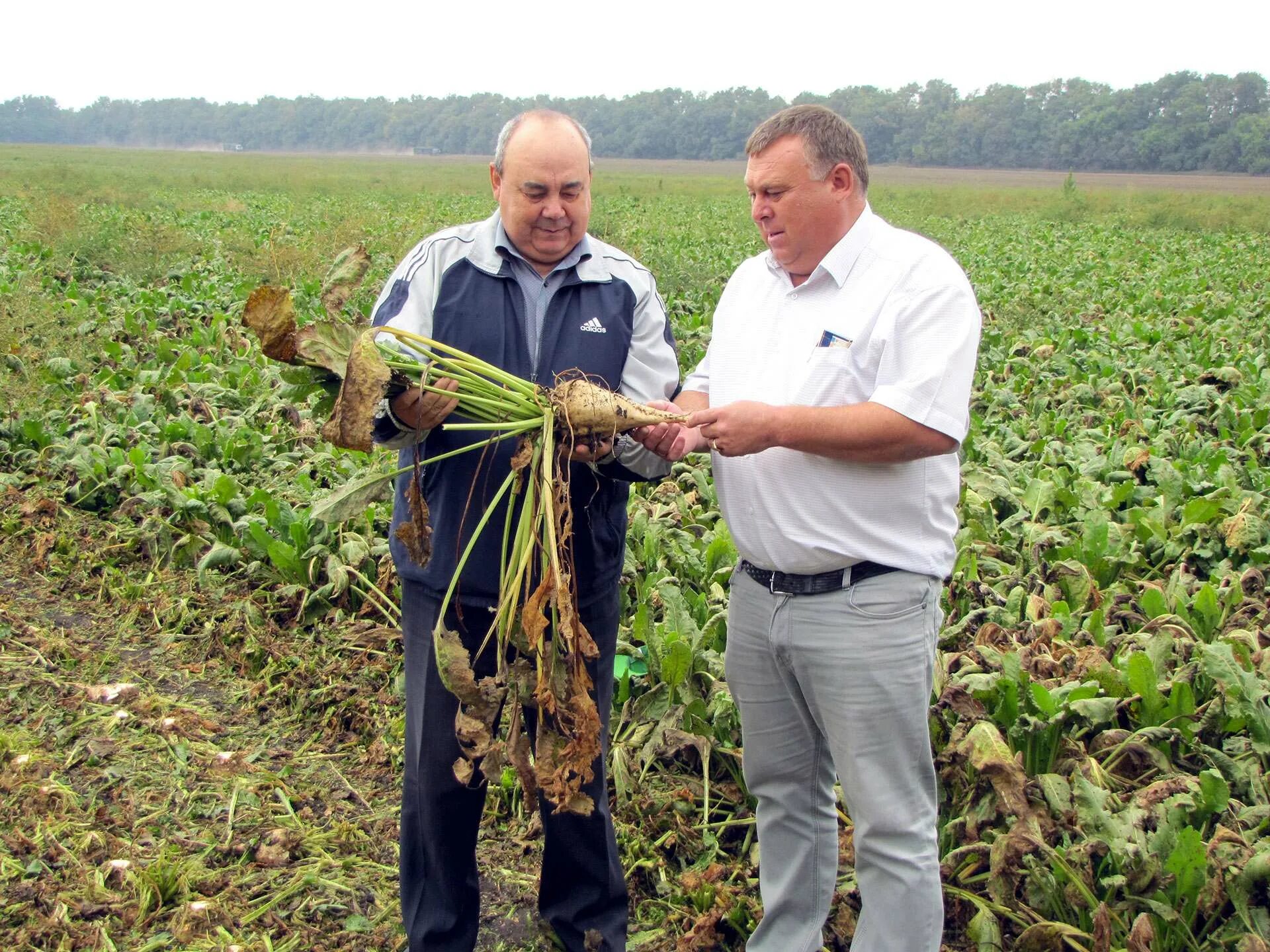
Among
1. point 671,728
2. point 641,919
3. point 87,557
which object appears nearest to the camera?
point 641,919

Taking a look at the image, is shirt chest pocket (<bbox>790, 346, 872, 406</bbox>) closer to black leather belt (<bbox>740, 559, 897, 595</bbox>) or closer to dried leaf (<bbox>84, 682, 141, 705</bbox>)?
black leather belt (<bbox>740, 559, 897, 595</bbox>)

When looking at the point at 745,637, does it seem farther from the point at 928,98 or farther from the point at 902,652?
the point at 928,98

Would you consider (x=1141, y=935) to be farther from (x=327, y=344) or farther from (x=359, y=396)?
(x=327, y=344)

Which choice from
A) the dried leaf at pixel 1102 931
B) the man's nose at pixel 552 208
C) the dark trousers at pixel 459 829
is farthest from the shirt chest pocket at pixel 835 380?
the dried leaf at pixel 1102 931

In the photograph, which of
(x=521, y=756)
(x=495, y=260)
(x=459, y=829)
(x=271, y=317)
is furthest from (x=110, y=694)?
(x=495, y=260)

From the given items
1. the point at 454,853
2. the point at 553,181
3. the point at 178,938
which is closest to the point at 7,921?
the point at 178,938

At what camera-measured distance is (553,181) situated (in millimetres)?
2746

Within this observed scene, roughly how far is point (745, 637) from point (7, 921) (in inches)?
95.2

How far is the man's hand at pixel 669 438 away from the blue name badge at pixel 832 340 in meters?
0.38

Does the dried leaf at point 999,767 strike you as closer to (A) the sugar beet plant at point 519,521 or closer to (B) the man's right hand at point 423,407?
(A) the sugar beet plant at point 519,521

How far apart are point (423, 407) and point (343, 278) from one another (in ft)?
1.41

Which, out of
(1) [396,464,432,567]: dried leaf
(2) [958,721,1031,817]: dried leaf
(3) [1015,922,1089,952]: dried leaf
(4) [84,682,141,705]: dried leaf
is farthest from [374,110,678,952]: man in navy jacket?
(4) [84,682,141,705]: dried leaf

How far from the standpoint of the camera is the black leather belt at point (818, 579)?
2.65m

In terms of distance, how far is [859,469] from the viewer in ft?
8.56
